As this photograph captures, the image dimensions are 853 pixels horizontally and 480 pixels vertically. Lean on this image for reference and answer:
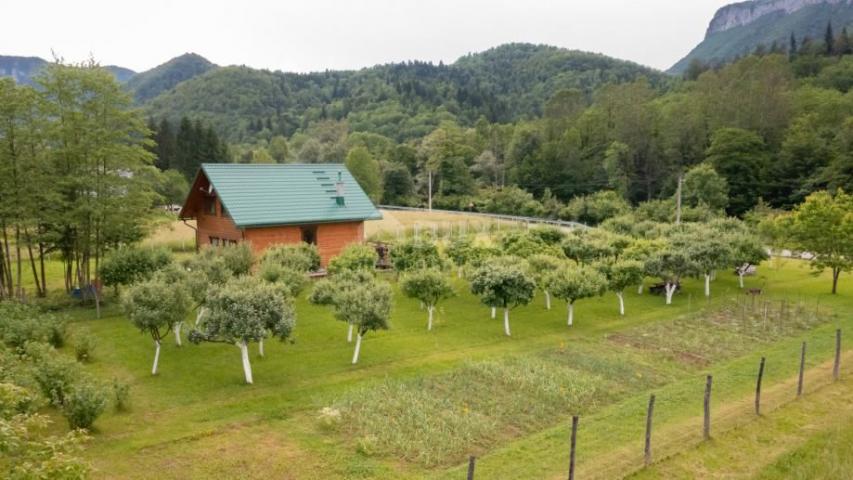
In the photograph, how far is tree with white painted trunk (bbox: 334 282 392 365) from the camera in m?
17.6

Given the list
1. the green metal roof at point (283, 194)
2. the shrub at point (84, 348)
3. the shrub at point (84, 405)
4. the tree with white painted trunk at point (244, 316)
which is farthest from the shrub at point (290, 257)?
the shrub at point (84, 405)

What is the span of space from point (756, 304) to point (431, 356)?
17.6 metres

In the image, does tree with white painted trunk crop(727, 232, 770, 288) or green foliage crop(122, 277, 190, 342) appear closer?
green foliage crop(122, 277, 190, 342)

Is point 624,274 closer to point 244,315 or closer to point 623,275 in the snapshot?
point 623,275

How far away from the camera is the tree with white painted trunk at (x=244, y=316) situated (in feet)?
51.0

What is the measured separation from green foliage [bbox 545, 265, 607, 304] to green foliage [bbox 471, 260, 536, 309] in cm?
169

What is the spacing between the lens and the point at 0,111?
74.7 feet

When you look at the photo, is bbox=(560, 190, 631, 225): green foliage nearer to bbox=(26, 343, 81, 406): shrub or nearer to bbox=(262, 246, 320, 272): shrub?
bbox=(262, 246, 320, 272): shrub

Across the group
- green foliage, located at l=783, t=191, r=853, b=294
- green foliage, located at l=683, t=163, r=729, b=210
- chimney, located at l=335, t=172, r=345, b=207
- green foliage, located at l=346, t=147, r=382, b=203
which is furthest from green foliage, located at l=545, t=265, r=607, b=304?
green foliage, located at l=346, t=147, r=382, b=203

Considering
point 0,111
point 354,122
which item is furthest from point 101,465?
point 354,122

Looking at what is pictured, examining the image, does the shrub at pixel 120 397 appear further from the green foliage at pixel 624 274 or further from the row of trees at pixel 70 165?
the green foliage at pixel 624 274

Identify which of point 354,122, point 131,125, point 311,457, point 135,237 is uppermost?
point 354,122

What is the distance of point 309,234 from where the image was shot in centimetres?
3347

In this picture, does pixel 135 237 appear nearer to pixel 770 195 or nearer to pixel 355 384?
pixel 355 384
